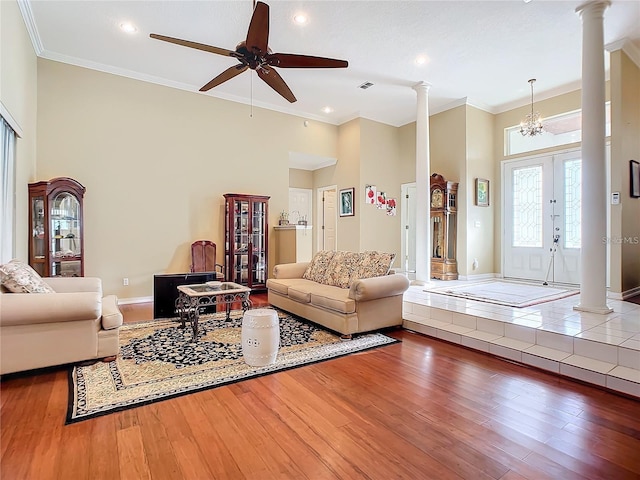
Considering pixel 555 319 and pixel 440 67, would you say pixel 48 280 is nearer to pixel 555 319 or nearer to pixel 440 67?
pixel 555 319

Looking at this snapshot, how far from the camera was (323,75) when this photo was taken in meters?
5.45

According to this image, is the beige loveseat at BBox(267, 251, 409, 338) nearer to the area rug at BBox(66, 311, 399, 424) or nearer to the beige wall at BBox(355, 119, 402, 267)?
the area rug at BBox(66, 311, 399, 424)

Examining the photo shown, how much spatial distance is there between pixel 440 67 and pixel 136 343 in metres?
5.50

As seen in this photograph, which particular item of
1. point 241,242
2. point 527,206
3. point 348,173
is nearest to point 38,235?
point 241,242

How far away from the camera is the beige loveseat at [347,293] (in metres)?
3.57

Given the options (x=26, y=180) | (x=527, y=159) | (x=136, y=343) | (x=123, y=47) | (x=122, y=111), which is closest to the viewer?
(x=136, y=343)

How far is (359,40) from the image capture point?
14.8ft

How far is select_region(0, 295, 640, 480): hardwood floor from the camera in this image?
5.31 feet

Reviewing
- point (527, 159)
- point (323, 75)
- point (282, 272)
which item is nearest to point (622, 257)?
point (527, 159)

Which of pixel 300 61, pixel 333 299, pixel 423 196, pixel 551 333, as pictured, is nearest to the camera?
pixel 551 333

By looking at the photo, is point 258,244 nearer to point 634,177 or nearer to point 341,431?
point 341,431

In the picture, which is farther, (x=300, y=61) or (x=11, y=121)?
(x=11, y=121)

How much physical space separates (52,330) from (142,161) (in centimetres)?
353

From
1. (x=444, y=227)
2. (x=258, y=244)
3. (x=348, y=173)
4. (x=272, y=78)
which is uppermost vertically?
(x=272, y=78)
